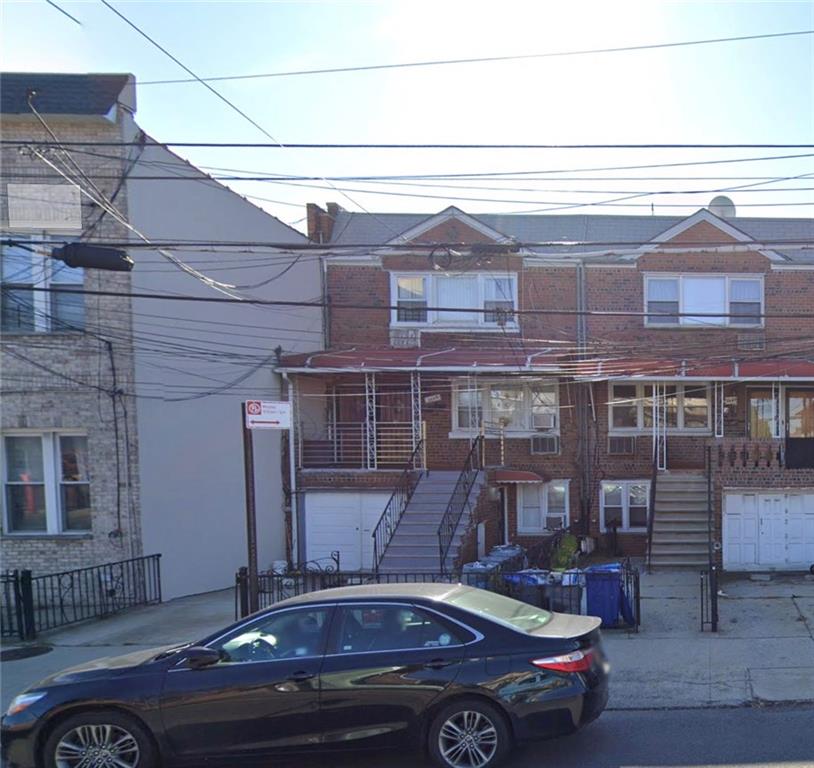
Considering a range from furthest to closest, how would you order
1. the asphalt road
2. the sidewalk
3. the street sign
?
the street sign < the sidewalk < the asphalt road

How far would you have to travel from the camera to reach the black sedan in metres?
5.70

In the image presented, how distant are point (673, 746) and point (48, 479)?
467 inches

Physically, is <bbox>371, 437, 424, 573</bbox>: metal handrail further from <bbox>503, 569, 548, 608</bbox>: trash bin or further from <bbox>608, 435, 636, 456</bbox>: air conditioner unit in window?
<bbox>503, 569, 548, 608</bbox>: trash bin

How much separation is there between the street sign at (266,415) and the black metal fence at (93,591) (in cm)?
570

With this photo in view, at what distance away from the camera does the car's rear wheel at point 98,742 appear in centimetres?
577

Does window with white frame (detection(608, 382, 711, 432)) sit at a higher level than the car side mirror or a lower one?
higher

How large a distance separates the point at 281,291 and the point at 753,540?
11622mm

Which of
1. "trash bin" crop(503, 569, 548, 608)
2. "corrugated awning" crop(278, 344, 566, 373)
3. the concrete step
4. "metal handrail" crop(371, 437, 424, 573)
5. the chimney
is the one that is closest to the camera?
"trash bin" crop(503, 569, 548, 608)

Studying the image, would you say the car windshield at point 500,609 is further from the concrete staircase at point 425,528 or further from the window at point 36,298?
the window at point 36,298

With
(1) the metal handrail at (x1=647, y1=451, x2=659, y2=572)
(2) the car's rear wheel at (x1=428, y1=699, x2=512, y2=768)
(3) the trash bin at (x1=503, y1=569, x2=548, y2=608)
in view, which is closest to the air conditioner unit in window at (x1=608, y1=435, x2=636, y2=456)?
(1) the metal handrail at (x1=647, y1=451, x2=659, y2=572)

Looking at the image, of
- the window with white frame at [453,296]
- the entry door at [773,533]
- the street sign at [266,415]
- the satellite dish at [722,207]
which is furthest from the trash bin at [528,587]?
the satellite dish at [722,207]

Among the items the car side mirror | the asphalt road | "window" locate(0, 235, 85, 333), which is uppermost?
"window" locate(0, 235, 85, 333)

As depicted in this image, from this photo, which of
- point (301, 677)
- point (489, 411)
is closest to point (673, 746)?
point (301, 677)

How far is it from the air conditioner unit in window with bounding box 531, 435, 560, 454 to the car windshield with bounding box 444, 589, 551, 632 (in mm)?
11987
